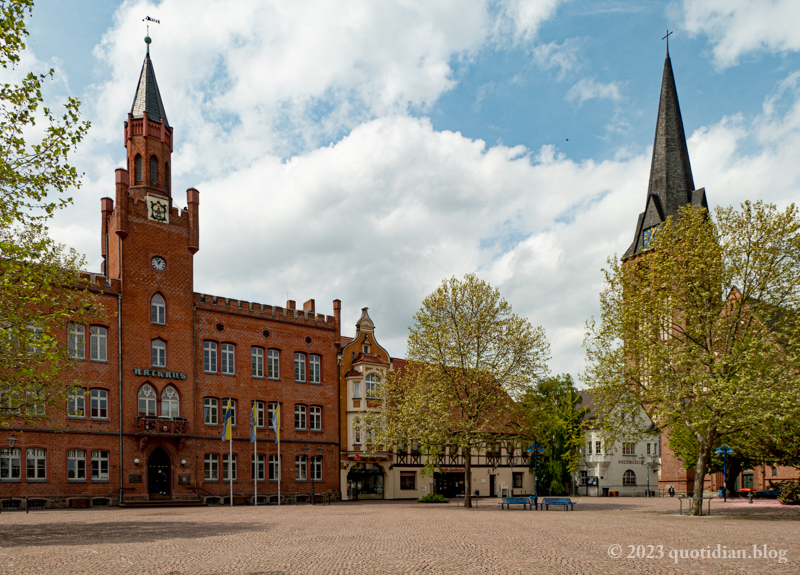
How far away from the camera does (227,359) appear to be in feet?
150

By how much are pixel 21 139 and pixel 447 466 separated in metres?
44.0

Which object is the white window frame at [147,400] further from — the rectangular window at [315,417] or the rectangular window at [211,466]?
the rectangular window at [315,417]

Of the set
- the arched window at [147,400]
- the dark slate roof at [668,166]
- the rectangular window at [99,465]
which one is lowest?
the rectangular window at [99,465]

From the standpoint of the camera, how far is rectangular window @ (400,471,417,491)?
53.3 m

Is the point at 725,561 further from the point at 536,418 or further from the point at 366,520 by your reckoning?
the point at 536,418

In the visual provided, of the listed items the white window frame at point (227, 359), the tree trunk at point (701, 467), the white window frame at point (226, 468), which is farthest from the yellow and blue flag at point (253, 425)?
the tree trunk at point (701, 467)

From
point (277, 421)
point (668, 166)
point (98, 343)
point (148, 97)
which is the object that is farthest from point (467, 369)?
point (668, 166)

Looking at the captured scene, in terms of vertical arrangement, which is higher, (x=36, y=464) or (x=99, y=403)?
(x=99, y=403)

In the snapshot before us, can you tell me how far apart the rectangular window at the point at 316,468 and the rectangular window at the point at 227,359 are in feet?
28.7

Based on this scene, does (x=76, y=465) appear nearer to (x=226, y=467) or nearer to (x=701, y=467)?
(x=226, y=467)

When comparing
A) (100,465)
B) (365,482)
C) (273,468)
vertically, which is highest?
(100,465)

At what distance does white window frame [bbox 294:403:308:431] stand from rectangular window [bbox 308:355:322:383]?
2046 millimetres

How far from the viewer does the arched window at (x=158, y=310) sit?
42.2m

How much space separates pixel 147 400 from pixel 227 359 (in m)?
6.15
